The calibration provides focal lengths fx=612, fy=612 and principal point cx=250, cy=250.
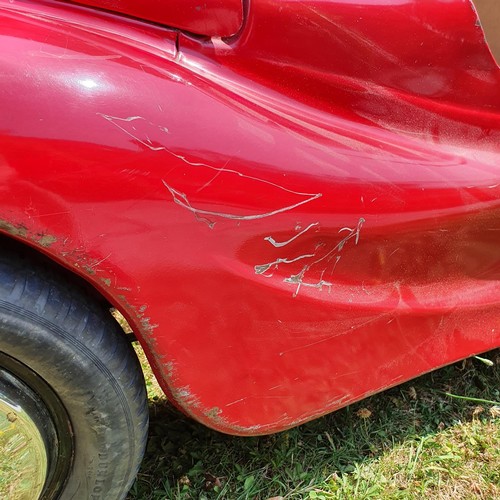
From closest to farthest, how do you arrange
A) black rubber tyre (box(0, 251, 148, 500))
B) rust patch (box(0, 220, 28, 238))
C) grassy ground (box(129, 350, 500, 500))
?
rust patch (box(0, 220, 28, 238)), black rubber tyre (box(0, 251, 148, 500)), grassy ground (box(129, 350, 500, 500))

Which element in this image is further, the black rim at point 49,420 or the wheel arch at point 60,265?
the black rim at point 49,420

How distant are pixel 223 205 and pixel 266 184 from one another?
9 centimetres

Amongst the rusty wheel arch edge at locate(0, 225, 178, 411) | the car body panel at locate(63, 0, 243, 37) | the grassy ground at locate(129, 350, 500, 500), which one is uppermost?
the car body panel at locate(63, 0, 243, 37)

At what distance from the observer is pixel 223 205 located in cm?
110

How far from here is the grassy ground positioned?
5.51 feet

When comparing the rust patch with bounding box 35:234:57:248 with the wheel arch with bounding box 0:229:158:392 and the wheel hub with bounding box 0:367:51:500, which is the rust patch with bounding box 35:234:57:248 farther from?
the wheel hub with bounding box 0:367:51:500

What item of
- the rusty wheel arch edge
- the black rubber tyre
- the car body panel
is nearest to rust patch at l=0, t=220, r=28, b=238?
the rusty wheel arch edge

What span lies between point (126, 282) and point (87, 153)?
0.24 m

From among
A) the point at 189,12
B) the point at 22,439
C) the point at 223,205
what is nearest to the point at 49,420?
the point at 22,439

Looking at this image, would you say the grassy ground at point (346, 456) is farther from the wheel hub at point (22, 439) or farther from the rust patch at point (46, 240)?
the rust patch at point (46, 240)

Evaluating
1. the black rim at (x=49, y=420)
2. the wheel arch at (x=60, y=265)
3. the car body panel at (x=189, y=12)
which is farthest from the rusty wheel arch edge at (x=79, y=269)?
the car body panel at (x=189, y=12)

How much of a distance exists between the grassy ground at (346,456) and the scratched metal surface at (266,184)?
0.34 m

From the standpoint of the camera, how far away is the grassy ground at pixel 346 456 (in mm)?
1679

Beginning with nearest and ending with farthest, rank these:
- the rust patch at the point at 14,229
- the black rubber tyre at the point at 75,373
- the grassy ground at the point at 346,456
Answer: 1. the rust patch at the point at 14,229
2. the black rubber tyre at the point at 75,373
3. the grassy ground at the point at 346,456
